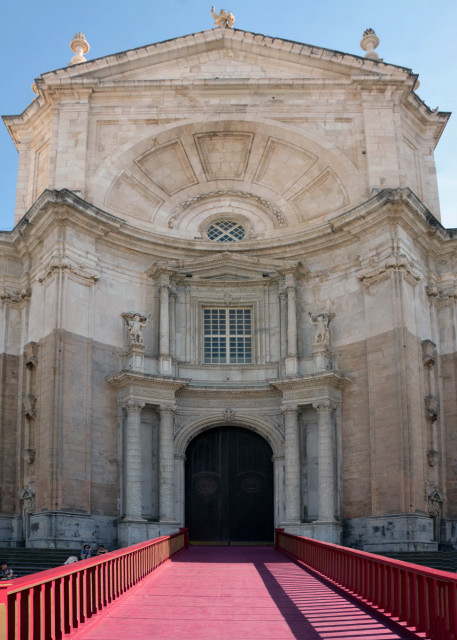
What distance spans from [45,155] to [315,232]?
11.2 metres

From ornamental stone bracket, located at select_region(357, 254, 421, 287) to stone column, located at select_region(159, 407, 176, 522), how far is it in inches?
331

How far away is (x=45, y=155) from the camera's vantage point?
105 feet

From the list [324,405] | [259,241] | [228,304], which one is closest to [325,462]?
[324,405]

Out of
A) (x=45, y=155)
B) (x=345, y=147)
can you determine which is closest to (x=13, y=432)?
(x=45, y=155)

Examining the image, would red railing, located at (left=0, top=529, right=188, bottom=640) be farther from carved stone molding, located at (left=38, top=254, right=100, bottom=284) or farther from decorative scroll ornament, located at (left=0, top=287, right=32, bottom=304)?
decorative scroll ornament, located at (left=0, top=287, right=32, bottom=304)

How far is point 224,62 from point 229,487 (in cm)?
1697

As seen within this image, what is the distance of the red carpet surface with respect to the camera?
30.4 ft

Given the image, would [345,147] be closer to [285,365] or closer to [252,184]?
[252,184]

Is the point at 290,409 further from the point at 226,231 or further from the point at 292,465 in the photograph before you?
the point at 226,231

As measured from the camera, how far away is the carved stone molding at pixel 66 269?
1096 inches

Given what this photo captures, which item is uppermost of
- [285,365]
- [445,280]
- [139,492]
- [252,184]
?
[252,184]

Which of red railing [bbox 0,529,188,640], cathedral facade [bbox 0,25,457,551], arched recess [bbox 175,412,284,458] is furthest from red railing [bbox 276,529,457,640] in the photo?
arched recess [bbox 175,412,284,458]

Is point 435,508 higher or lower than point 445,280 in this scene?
lower

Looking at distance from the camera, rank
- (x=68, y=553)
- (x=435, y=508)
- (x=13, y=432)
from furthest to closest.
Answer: (x=13, y=432), (x=435, y=508), (x=68, y=553)
